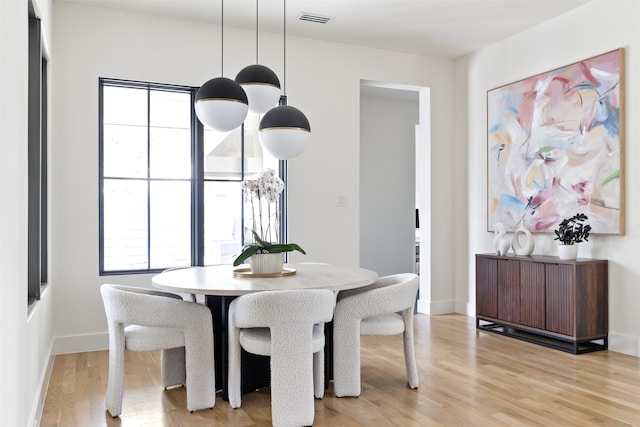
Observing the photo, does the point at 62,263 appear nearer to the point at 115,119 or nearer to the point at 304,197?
the point at 115,119

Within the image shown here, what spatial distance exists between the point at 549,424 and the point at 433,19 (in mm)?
3505

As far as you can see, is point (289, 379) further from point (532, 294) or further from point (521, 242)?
point (521, 242)

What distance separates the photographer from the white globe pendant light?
3.19 metres

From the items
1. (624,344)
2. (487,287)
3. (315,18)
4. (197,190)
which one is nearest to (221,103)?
(197,190)

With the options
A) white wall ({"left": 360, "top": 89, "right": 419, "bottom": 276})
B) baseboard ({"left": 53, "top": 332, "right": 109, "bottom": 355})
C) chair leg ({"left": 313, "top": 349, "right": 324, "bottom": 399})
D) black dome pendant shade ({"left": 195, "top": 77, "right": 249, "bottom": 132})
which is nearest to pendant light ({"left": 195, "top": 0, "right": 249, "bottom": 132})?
black dome pendant shade ({"left": 195, "top": 77, "right": 249, "bottom": 132})

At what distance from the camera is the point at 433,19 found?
472 centimetres

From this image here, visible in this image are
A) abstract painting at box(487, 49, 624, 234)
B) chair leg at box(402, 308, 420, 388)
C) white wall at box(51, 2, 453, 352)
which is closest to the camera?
chair leg at box(402, 308, 420, 388)

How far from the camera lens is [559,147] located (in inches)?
180

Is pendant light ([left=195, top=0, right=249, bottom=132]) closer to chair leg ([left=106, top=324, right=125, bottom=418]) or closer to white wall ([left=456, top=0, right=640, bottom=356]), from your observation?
chair leg ([left=106, top=324, right=125, bottom=418])

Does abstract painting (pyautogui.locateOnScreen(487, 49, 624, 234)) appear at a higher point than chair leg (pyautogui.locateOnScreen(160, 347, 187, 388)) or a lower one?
higher

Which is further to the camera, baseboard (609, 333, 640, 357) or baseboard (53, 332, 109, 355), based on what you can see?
baseboard (53, 332, 109, 355)

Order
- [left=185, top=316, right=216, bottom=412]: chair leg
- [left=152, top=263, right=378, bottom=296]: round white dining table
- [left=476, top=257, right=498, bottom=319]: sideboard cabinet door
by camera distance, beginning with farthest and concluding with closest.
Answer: [left=476, top=257, right=498, bottom=319]: sideboard cabinet door < [left=185, top=316, right=216, bottom=412]: chair leg < [left=152, top=263, right=378, bottom=296]: round white dining table

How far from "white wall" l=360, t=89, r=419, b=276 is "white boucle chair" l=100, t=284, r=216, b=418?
4.76 m

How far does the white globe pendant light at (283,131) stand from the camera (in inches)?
126
